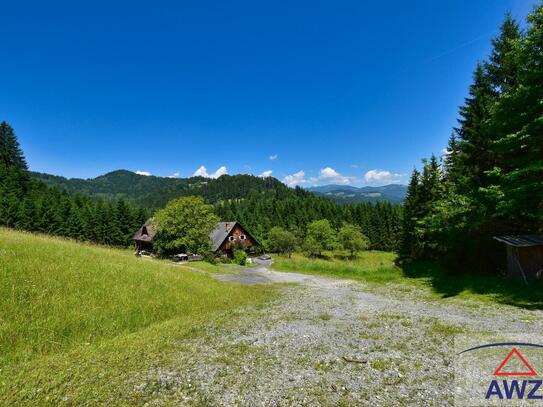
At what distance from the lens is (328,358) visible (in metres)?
7.18

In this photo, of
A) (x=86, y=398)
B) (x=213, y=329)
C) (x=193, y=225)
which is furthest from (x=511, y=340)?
(x=193, y=225)

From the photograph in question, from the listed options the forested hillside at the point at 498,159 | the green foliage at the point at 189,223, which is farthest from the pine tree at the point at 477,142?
the green foliage at the point at 189,223

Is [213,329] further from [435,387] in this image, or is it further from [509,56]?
[509,56]

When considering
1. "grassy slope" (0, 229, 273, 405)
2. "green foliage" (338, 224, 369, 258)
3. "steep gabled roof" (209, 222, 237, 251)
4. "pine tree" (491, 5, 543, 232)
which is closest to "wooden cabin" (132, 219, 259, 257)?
"steep gabled roof" (209, 222, 237, 251)

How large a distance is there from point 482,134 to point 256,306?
72.4 feet

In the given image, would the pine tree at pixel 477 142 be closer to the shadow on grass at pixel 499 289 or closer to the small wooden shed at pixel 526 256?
the small wooden shed at pixel 526 256

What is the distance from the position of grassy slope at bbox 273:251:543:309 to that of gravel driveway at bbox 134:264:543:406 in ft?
8.17

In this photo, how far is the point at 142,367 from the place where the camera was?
6.52 metres

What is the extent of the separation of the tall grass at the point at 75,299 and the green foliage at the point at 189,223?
27582 millimetres

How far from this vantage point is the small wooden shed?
51.3ft

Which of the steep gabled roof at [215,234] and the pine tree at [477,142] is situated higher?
the pine tree at [477,142]

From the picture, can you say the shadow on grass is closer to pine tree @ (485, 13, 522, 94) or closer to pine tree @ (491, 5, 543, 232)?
pine tree @ (491, 5, 543, 232)

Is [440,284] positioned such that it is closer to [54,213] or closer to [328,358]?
[328,358]

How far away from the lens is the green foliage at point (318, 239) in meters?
69.6
